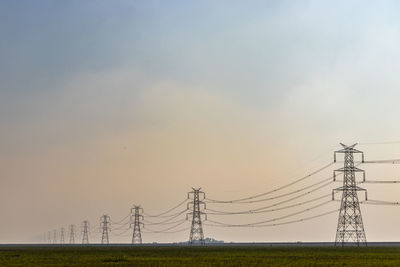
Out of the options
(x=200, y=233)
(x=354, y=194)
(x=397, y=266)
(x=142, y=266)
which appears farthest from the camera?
(x=200, y=233)

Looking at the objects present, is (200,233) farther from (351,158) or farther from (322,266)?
(322,266)

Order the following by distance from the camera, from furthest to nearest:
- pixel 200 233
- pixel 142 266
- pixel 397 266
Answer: pixel 200 233 < pixel 142 266 < pixel 397 266

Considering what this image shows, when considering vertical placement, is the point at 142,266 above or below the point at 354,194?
below

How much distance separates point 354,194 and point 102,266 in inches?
2642

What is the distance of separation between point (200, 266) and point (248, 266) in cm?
497

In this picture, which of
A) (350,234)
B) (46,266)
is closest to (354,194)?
(350,234)

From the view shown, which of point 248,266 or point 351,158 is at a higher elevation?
point 351,158

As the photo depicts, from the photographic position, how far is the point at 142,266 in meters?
70.6

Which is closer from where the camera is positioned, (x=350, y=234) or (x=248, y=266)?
(x=248, y=266)

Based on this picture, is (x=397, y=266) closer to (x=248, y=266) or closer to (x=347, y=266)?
(x=347, y=266)

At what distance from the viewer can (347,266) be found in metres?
67.1

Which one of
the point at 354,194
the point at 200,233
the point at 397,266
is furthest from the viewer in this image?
the point at 200,233

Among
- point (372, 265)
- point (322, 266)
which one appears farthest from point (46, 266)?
point (372, 265)

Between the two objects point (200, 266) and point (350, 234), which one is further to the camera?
point (350, 234)
